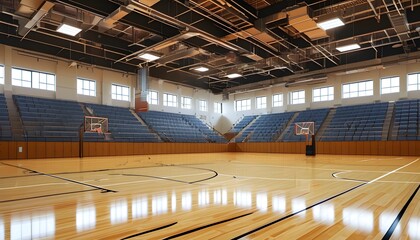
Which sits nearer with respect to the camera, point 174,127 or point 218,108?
point 174,127

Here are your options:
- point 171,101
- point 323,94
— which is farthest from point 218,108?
point 323,94

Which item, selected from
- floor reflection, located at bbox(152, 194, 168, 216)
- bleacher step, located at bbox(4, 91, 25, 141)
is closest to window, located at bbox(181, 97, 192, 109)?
bleacher step, located at bbox(4, 91, 25, 141)

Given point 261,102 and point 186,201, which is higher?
point 261,102

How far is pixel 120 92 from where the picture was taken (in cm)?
1936

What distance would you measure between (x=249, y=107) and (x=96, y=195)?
21647mm

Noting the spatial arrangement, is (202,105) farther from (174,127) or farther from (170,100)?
(174,127)

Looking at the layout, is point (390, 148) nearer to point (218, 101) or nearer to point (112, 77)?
point (218, 101)

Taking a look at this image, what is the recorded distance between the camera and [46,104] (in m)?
15.1

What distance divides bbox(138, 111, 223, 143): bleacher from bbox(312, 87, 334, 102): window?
838cm

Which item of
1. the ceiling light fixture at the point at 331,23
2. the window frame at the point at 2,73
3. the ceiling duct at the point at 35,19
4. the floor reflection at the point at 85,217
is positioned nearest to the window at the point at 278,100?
the ceiling light fixture at the point at 331,23

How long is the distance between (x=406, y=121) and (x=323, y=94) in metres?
5.92

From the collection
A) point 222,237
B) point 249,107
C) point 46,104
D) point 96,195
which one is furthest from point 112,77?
point 222,237

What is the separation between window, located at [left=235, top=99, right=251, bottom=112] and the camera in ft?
81.2

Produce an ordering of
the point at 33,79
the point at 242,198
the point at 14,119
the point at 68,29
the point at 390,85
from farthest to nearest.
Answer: the point at 390,85, the point at 33,79, the point at 14,119, the point at 68,29, the point at 242,198
